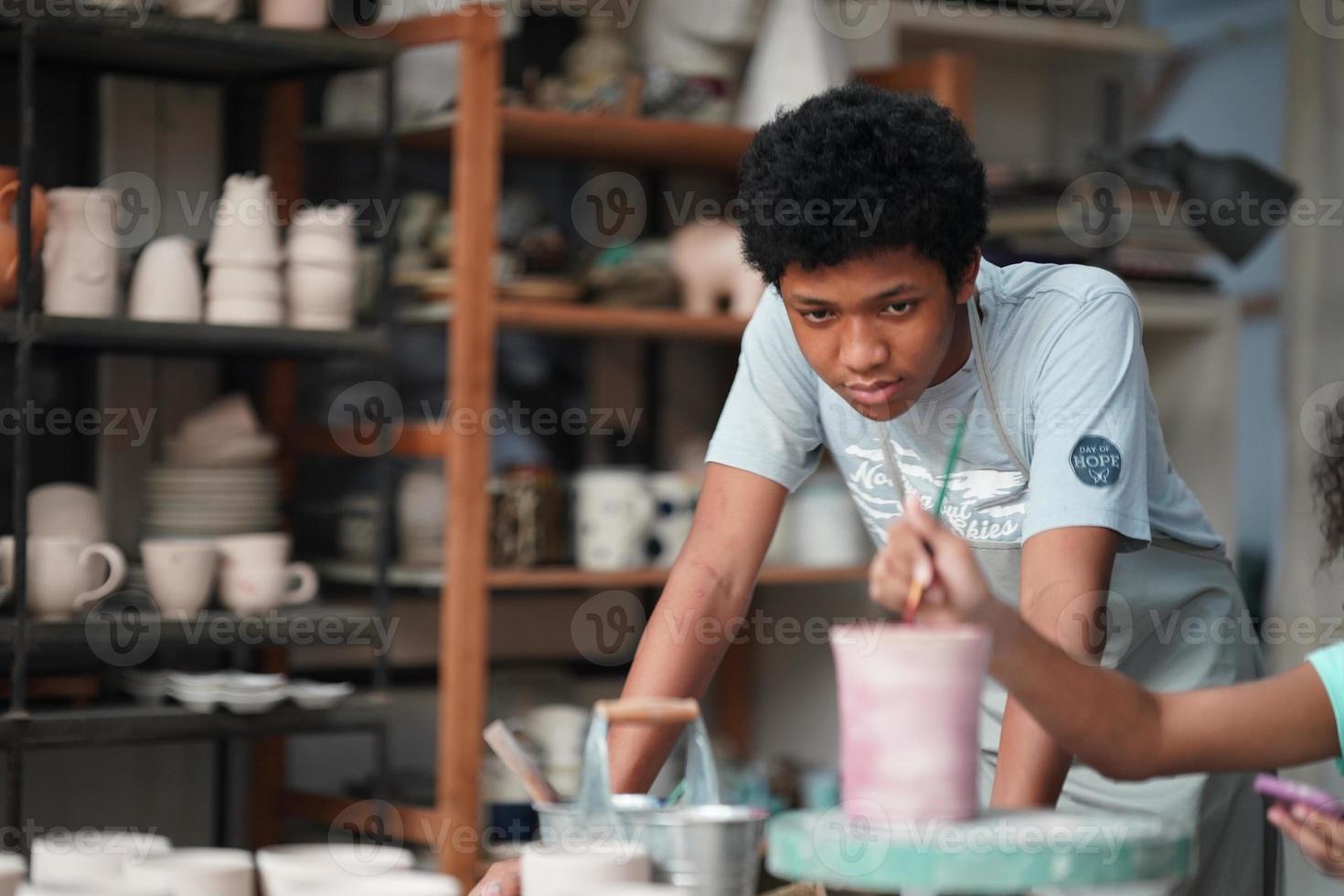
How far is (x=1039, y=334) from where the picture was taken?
1.36 metres

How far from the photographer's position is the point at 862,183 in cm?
121

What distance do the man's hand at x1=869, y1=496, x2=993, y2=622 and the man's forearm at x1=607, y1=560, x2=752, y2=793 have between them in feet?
1.44

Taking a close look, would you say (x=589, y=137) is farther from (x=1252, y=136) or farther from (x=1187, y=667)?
(x=1252, y=136)

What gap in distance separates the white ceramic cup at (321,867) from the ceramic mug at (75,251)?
4.43 ft

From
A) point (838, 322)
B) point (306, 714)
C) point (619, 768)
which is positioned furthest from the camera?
point (306, 714)

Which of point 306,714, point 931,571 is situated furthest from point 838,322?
point 306,714

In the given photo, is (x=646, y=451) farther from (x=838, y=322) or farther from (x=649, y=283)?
(x=838, y=322)

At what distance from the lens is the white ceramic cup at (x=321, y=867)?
105cm

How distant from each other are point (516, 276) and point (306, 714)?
2.39 feet

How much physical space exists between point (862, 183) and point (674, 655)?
41 cm

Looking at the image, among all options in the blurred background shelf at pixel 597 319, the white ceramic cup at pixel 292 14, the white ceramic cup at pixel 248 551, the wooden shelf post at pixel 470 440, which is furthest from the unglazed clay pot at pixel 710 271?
the white ceramic cup at pixel 248 551

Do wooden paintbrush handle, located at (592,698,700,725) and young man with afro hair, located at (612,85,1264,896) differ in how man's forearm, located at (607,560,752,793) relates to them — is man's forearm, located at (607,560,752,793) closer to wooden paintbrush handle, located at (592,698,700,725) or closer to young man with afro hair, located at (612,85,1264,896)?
young man with afro hair, located at (612,85,1264,896)

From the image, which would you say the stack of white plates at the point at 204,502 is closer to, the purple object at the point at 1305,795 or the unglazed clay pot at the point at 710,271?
the unglazed clay pot at the point at 710,271

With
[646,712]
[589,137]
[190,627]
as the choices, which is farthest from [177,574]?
[646,712]
